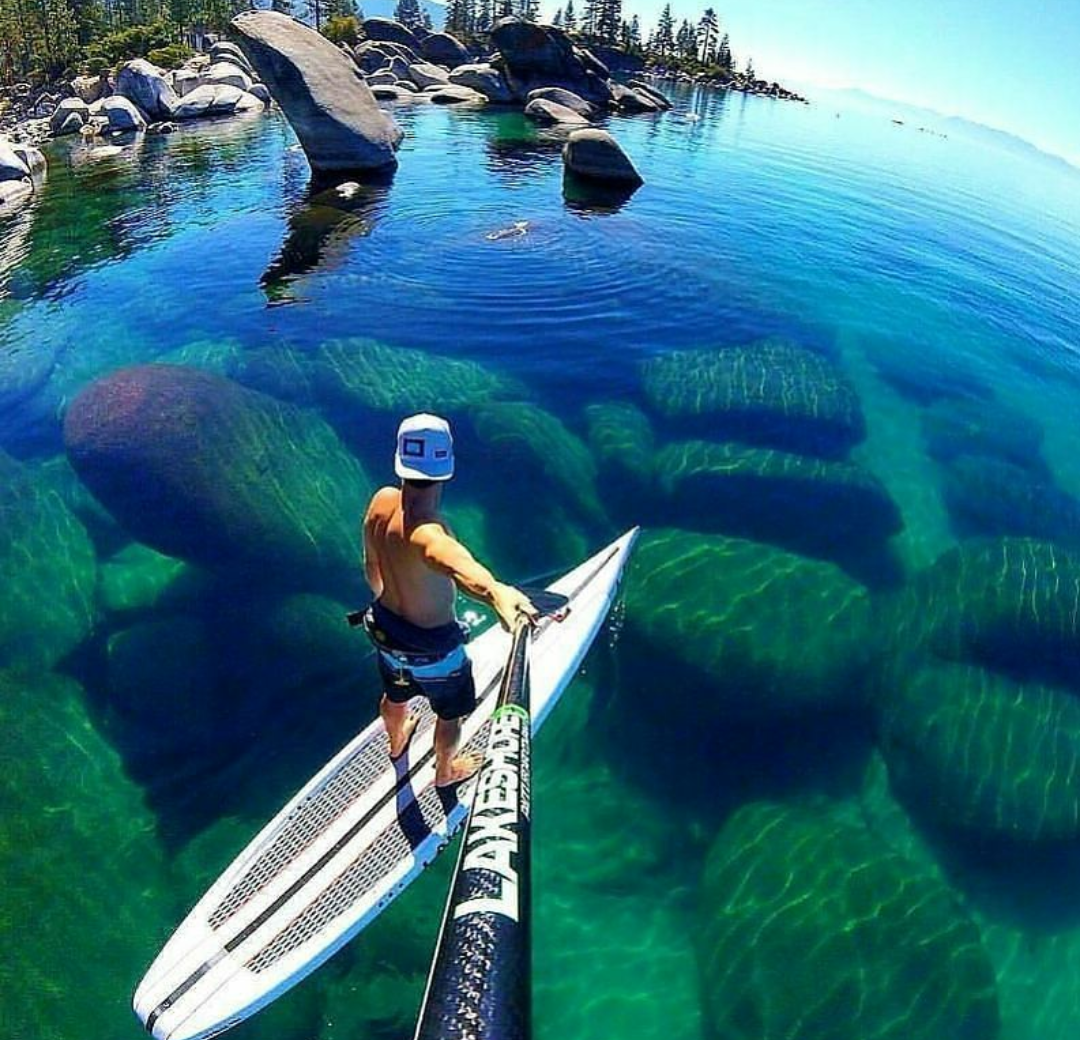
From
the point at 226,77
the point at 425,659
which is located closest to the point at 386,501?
the point at 425,659

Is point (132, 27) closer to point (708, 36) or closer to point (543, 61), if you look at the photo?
point (543, 61)

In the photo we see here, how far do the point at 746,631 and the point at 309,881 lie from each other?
524 centimetres

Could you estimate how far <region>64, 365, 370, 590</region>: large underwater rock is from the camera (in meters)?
9.42

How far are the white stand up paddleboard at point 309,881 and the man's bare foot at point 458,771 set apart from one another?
86mm

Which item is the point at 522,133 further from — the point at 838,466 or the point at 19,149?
the point at 838,466

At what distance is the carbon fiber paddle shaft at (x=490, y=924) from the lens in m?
2.38

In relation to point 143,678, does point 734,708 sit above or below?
above

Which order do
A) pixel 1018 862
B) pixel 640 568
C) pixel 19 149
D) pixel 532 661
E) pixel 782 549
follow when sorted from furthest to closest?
1. pixel 19 149
2. pixel 782 549
3. pixel 640 568
4. pixel 532 661
5. pixel 1018 862

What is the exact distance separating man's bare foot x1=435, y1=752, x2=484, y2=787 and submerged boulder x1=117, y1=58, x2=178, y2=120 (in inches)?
2107

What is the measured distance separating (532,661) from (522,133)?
138 ft

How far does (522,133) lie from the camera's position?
42.3 meters

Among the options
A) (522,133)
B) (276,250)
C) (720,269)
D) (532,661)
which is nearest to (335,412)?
(532,661)

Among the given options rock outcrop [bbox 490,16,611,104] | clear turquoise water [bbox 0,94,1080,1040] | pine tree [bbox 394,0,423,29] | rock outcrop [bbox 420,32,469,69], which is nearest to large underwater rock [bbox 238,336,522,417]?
clear turquoise water [bbox 0,94,1080,1040]

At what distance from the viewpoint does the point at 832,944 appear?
240 inches
